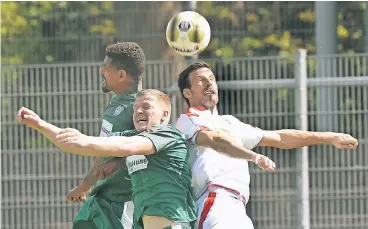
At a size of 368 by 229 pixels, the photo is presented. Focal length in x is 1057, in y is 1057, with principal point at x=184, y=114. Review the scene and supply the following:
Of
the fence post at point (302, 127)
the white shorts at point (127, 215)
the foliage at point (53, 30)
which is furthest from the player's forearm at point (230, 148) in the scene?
the foliage at point (53, 30)

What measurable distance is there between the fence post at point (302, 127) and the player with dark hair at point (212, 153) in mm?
3665

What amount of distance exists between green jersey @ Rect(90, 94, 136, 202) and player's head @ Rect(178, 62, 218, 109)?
0.42 metres

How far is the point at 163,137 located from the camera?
6594mm

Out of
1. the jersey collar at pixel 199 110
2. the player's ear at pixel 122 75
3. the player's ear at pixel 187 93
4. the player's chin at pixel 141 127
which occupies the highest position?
the player's ear at pixel 122 75

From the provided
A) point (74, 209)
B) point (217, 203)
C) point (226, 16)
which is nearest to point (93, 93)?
point (74, 209)

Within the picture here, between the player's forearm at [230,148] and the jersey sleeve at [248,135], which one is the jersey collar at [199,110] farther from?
the player's forearm at [230,148]

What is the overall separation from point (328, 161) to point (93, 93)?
8.89ft

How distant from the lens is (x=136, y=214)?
6809mm

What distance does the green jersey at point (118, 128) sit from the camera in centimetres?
748

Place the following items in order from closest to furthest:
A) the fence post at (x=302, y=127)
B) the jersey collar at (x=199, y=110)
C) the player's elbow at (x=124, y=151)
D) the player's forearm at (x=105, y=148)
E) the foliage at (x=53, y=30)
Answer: the player's forearm at (x=105, y=148)
the player's elbow at (x=124, y=151)
the jersey collar at (x=199, y=110)
the fence post at (x=302, y=127)
the foliage at (x=53, y=30)

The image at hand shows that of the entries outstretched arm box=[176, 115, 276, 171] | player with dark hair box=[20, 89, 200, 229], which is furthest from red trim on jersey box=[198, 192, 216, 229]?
outstretched arm box=[176, 115, 276, 171]

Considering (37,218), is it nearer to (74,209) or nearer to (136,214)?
(74,209)

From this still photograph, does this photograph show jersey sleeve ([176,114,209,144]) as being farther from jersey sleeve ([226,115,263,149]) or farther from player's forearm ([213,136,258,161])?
jersey sleeve ([226,115,263,149])

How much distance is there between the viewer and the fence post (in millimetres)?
11195
